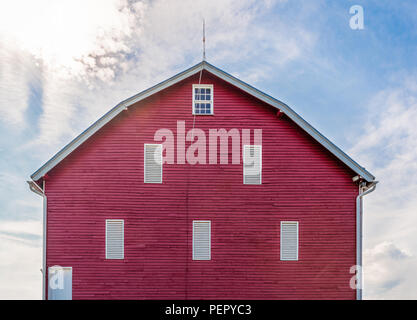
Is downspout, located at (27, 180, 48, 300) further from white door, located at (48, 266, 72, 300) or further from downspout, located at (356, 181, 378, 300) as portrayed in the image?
downspout, located at (356, 181, 378, 300)

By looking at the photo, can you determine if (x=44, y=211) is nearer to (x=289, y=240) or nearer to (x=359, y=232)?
(x=289, y=240)

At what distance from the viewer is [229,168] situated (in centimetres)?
1869

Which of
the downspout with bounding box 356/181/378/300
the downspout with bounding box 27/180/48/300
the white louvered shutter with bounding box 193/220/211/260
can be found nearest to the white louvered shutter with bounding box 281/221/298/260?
the downspout with bounding box 356/181/378/300

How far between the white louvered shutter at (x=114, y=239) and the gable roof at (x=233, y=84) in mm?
3547

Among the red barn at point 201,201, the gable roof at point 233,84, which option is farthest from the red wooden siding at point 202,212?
the gable roof at point 233,84

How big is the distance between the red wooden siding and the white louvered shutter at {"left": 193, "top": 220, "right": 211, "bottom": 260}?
0.21 meters

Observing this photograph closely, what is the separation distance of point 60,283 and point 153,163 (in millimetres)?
6319

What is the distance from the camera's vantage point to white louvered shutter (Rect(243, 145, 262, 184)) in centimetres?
1867

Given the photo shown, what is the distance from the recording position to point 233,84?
18656 millimetres

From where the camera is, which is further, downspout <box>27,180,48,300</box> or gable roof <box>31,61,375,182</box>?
gable roof <box>31,61,375,182</box>

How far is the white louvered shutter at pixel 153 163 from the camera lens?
60.6ft

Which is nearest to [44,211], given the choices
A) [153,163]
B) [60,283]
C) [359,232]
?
[60,283]

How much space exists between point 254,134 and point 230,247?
16.6 feet

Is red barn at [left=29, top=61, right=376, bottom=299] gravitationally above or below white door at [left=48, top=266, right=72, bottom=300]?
above
